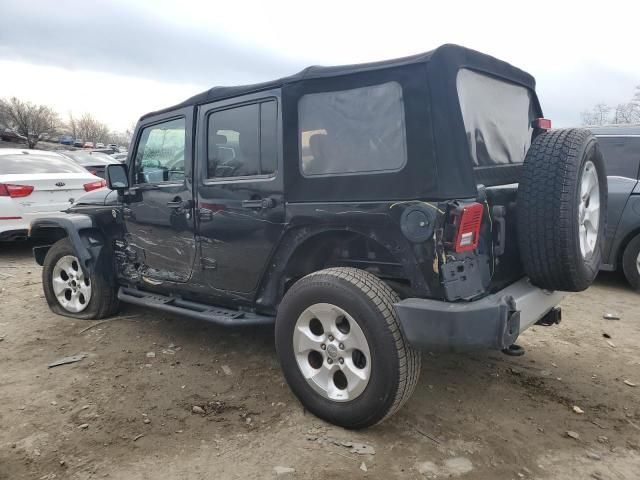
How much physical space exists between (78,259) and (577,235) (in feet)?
12.8

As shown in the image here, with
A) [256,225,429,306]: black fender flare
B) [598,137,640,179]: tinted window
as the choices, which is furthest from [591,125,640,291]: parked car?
[256,225,429,306]: black fender flare

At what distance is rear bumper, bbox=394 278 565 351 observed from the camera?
7.82 feet

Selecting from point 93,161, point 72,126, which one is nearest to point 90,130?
point 72,126

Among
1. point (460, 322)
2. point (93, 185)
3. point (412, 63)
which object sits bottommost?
point (460, 322)

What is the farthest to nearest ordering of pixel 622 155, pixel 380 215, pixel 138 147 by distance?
1. pixel 622 155
2. pixel 138 147
3. pixel 380 215

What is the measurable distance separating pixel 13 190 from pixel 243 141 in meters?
4.74

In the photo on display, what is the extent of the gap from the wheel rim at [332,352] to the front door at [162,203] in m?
1.29

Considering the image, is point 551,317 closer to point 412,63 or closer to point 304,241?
point 304,241

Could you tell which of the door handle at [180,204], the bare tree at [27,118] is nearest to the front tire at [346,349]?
the door handle at [180,204]

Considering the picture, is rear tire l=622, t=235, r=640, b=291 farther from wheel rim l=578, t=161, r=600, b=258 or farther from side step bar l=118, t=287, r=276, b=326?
side step bar l=118, t=287, r=276, b=326

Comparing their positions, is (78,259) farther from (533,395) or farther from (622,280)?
(622,280)

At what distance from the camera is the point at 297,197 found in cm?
299

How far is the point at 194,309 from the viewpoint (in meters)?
3.76

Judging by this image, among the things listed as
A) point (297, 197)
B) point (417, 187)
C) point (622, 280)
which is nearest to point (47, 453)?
point (297, 197)
